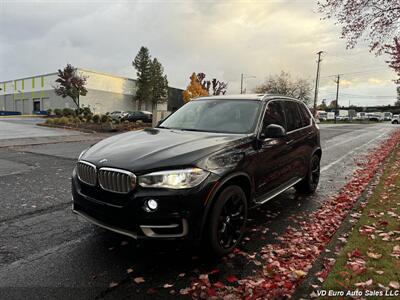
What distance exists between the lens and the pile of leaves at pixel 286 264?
9.59 ft

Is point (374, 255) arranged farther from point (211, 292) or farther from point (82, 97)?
point (82, 97)

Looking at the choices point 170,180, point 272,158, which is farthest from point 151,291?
point 272,158

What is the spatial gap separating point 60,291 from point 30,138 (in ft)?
49.8

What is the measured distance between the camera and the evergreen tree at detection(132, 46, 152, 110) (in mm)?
63969

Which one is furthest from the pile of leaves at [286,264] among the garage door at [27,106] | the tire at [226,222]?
the garage door at [27,106]

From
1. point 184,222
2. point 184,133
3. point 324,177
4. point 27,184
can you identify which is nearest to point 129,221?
point 184,222

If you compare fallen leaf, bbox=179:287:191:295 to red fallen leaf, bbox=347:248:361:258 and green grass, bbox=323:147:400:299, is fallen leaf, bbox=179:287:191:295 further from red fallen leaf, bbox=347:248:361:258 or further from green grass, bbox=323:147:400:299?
red fallen leaf, bbox=347:248:361:258

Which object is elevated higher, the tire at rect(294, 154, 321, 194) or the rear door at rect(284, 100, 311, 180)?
the rear door at rect(284, 100, 311, 180)

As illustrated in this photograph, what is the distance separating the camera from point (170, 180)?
10.1 ft

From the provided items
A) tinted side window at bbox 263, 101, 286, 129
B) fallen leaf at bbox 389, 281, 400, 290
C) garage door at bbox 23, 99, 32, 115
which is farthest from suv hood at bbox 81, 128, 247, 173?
garage door at bbox 23, 99, 32, 115

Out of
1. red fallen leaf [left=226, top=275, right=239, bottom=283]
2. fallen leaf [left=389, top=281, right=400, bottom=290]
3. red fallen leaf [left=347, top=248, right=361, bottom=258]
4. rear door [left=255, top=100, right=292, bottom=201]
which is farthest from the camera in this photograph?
rear door [left=255, top=100, right=292, bottom=201]

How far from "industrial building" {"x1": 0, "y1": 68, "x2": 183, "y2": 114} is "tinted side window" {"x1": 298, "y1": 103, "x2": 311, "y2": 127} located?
53.2m

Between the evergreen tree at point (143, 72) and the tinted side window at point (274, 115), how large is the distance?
200 ft

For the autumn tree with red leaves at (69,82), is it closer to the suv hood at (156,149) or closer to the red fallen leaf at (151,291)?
the suv hood at (156,149)
